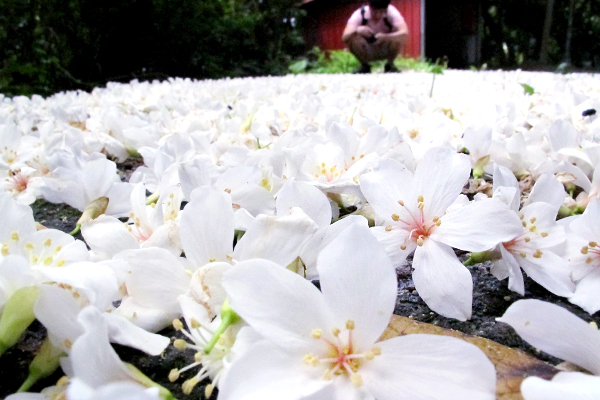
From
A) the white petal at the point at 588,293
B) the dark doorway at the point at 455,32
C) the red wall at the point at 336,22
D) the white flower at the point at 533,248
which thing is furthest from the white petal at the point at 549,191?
the dark doorway at the point at 455,32

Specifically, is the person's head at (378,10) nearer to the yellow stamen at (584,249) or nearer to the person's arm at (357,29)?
the person's arm at (357,29)

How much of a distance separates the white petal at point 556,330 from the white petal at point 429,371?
56 mm

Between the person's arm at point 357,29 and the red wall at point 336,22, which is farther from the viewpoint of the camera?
the red wall at point 336,22

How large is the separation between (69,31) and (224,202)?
312 inches

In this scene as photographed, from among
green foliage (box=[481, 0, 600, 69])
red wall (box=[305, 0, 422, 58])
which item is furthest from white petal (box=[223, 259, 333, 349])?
green foliage (box=[481, 0, 600, 69])

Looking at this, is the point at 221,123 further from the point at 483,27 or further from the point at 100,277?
the point at 483,27

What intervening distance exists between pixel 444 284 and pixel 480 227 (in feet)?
0.32

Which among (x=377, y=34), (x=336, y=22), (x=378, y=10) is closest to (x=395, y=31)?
(x=377, y=34)

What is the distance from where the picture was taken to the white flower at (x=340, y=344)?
0.43m

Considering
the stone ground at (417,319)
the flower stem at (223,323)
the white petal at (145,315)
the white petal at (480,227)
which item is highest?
the white petal at (480,227)

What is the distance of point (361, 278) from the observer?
1.58ft

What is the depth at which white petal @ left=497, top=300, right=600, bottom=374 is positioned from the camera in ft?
1.42

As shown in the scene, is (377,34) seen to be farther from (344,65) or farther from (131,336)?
(131,336)

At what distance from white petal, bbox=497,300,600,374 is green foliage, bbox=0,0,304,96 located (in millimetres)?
6450
